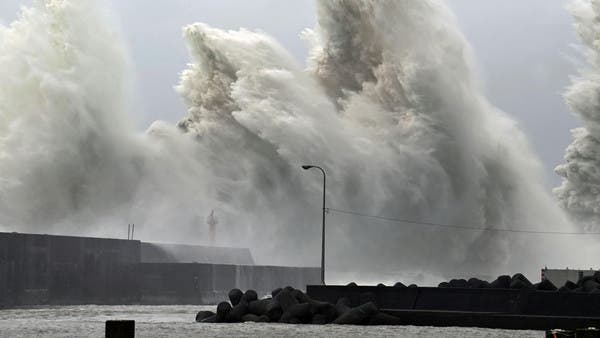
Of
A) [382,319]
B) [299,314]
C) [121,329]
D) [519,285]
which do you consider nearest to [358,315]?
[382,319]

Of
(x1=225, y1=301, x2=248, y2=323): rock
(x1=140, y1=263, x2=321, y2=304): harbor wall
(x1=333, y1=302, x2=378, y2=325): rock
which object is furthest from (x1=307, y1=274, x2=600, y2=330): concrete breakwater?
(x1=140, y1=263, x2=321, y2=304): harbor wall

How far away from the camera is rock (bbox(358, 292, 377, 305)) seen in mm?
32688

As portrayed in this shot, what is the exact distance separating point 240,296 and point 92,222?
4968 cm

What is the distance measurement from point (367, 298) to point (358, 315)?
2634 millimetres

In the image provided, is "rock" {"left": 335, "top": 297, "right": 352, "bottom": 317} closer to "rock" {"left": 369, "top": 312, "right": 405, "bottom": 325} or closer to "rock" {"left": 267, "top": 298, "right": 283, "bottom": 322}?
"rock" {"left": 369, "top": 312, "right": 405, "bottom": 325}

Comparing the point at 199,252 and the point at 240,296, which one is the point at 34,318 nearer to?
the point at 240,296

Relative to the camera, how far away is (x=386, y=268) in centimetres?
8456

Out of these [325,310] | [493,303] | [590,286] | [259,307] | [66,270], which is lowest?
[325,310]

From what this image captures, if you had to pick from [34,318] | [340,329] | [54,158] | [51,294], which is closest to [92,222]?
[54,158]

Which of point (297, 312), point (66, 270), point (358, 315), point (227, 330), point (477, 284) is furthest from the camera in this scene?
point (66, 270)

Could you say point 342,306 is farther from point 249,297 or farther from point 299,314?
point 249,297

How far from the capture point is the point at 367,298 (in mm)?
32750

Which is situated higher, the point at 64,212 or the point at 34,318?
the point at 64,212

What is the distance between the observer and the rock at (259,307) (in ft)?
105
